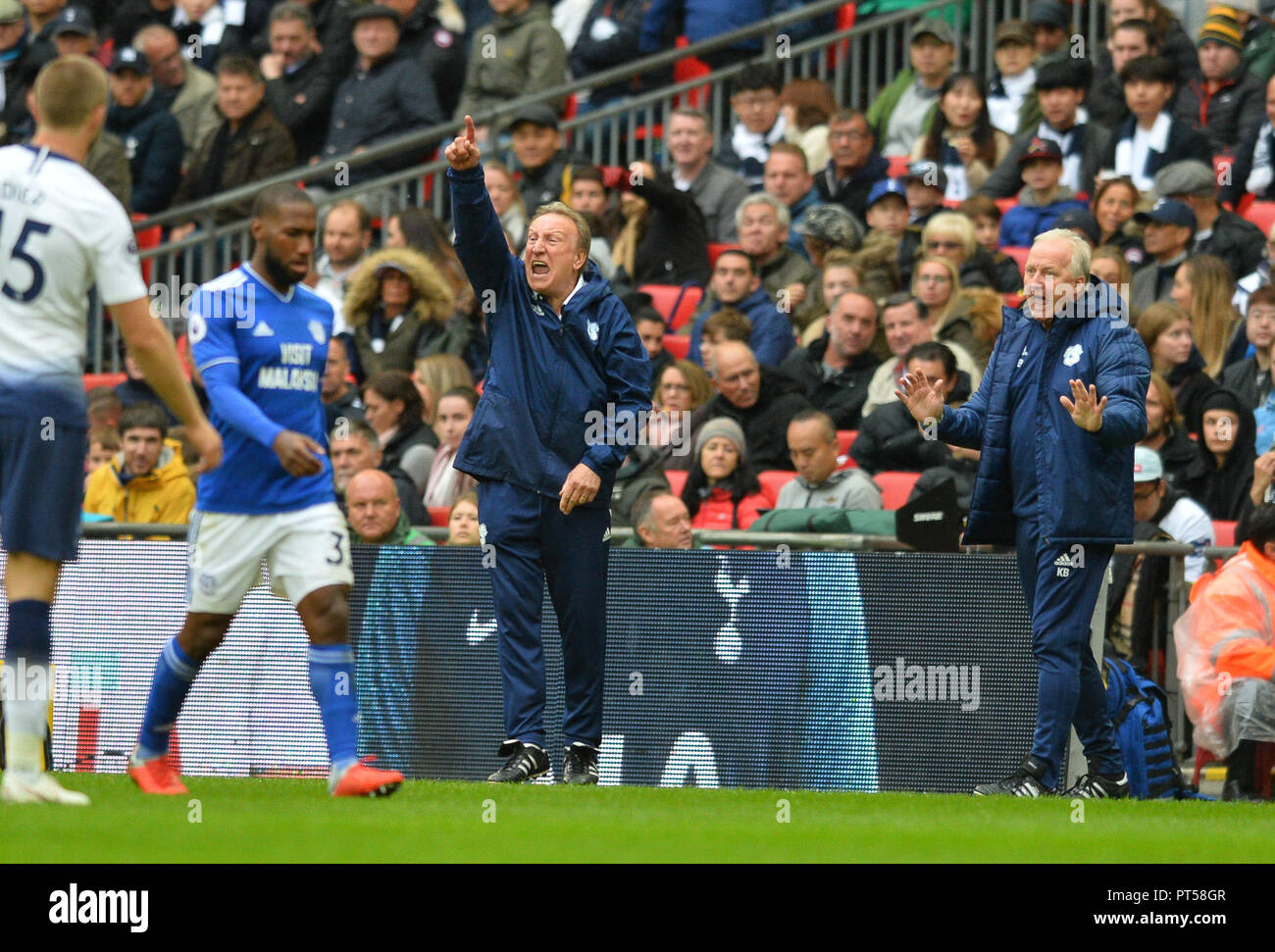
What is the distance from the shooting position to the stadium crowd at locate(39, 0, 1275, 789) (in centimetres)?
1311

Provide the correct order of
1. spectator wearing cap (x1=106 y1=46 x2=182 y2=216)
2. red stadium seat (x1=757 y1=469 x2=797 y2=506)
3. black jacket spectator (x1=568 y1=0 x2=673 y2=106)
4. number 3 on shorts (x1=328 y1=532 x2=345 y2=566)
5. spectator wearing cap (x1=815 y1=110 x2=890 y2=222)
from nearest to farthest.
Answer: number 3 on shorts (x1=328 y1=532 x2=345 y2=566), red stadium seat (x1=757 y1=469 x2=797 y2=506), spectator wearing cap (x1=815 y1=110 x2=890 y2=222), black jacket spectator (x1=568 y1=0 x2=673 y2=106), spectator wearing cap (x1=106 y1=46 x2=182 y2=216)

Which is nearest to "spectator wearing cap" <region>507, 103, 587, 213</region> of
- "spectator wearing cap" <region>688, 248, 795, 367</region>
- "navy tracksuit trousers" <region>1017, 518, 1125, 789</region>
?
"spectator wearing cap" <region>688, 248, 795, 367</region>

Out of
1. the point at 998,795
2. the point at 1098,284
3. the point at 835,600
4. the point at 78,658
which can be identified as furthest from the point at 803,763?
the point at 78,658

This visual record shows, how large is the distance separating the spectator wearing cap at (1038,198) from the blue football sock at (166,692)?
8.85 metres

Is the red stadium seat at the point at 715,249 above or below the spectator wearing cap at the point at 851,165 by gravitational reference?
below

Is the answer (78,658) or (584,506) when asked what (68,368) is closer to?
(584,506)

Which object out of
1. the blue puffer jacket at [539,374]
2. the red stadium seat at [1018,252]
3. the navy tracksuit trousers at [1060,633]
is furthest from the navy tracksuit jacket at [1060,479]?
the red stadium seat at [1018,252]

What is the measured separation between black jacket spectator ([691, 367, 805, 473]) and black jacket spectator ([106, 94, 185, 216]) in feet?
25.9

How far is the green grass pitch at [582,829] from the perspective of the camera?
6438 millimetres

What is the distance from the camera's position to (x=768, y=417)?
1402cm

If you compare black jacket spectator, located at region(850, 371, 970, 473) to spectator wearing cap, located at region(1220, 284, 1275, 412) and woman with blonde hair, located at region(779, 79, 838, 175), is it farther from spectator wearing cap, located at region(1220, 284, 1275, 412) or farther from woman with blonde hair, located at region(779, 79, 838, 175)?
woman with blonde hair, located at region(779, 79, 838, 175)

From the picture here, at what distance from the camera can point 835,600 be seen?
1114 centimetres

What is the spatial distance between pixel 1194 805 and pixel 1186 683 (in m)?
1.21

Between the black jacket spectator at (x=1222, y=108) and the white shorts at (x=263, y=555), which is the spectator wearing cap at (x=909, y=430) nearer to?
the black jacket spectator at (x=1222, y=108)
